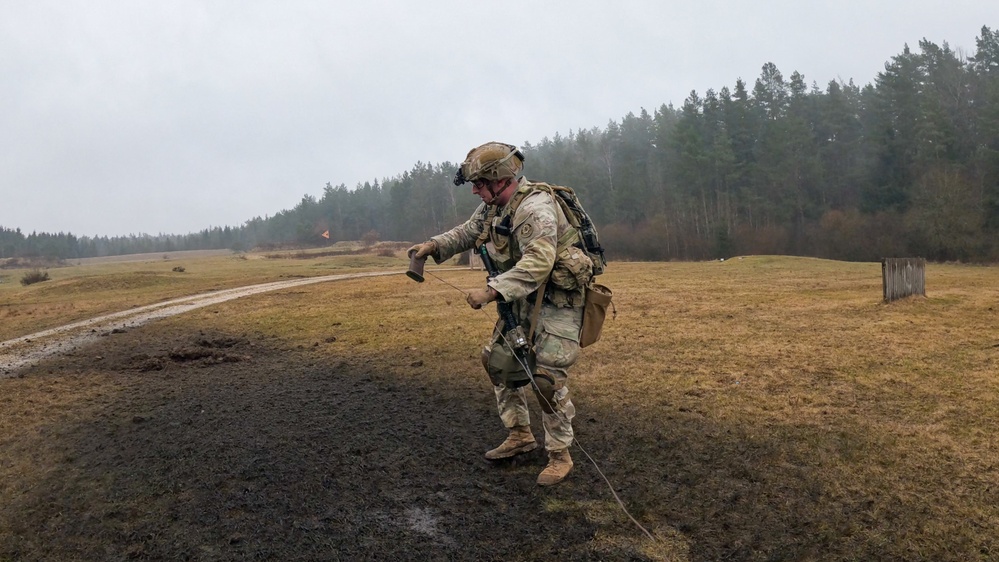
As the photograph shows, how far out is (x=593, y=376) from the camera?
335 inches

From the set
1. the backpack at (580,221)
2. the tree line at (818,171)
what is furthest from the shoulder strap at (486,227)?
the tree line at (818,171)

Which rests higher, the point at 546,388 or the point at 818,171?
the point at 818,171

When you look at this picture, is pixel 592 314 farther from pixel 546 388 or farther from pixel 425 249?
pixel 425 249

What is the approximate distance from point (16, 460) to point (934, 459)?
7761 mm

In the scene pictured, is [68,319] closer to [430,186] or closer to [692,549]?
[692,549]

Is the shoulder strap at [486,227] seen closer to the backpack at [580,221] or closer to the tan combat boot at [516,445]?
the backpack at [580,221]

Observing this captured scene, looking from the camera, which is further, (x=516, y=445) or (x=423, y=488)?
(x=516, y=445)

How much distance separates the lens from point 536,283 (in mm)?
4766

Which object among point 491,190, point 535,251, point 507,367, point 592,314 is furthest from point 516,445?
point 491,190

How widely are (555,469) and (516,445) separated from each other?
1.87 feet

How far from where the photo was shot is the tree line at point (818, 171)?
54.2 meters

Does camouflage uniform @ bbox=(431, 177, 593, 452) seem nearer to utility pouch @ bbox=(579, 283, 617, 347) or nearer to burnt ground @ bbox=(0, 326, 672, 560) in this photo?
utility pouch @ bbox=(579, 283, 617, 347)

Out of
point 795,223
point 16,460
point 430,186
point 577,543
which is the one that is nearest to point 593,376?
point 577,543

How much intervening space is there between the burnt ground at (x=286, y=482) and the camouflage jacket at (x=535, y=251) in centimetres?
147
